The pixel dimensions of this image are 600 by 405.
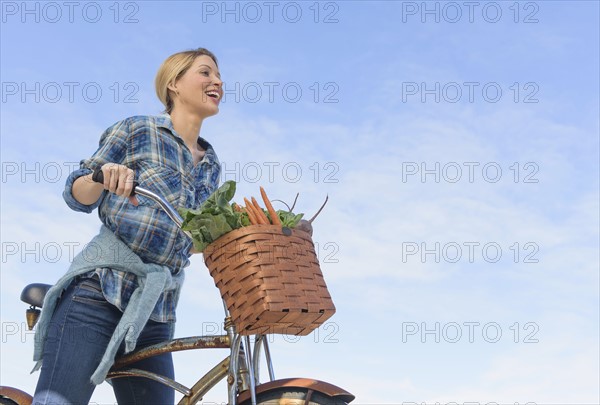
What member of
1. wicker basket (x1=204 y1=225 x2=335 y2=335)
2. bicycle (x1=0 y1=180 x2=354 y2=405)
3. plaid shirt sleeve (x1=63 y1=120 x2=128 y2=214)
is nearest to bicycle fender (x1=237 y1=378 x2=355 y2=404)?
bicycle (x1=0 y1=180 x2=354 y2=405)

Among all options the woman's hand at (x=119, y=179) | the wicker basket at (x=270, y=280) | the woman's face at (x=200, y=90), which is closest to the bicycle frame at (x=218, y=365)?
the wicker basket at (x=270, y=280)

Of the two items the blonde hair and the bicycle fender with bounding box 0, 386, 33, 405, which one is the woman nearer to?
the blonde hair

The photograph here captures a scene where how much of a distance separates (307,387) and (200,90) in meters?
1.54

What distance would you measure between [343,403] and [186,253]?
1041 mm

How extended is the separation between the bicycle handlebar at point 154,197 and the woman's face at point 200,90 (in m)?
0.78

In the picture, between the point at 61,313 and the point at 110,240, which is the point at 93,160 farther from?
the point at 61,313

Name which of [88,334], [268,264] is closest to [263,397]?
[268,264]

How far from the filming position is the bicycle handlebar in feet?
10.1

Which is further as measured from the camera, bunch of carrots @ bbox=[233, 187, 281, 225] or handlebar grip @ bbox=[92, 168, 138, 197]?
handlebar grip @ bbox=[92, 168, 138, 197]

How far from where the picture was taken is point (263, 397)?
10.2 ft

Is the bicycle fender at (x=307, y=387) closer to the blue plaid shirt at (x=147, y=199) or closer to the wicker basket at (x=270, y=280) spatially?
the wicker basket at (x=270, y=280)

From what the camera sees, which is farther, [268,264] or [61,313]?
[61,313]

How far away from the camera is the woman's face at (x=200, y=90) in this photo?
12.6 feet

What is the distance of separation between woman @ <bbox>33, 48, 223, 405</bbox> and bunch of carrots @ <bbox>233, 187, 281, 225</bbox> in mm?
513
